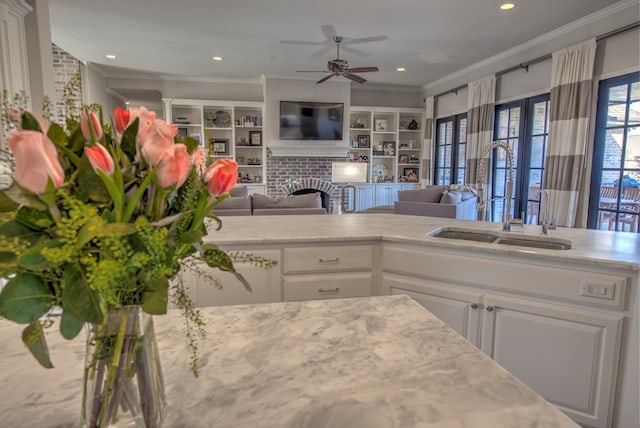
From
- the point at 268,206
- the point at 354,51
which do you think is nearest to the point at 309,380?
the point at 268,206

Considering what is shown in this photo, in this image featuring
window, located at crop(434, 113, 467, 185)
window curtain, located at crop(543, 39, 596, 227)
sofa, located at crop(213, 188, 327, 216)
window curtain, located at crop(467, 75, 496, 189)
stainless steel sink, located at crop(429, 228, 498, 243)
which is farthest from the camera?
window, located at crop(434, 113, 467, 185)

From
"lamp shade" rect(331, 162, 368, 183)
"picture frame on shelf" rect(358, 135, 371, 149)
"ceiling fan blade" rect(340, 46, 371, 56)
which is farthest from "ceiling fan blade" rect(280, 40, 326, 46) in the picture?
"picture frame on shelf" rect(358, 135, 371, 149)

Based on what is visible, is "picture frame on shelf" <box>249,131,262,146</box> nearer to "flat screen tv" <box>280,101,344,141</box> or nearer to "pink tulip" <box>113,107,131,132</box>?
"flat screen tv" <box>280,101,344,141</box>

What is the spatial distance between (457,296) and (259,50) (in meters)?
4.92

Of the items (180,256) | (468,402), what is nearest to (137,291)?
(180,256)

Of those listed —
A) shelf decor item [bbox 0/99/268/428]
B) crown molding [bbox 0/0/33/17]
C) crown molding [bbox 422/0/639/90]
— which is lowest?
shelf decor item [bbox 0/99/268/428]

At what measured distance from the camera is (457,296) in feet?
6.09

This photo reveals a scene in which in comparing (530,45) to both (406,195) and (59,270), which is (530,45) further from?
(59,270)

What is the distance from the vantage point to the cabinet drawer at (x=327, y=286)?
2014mm

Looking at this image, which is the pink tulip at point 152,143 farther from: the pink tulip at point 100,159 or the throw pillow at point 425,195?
the throw pillow at point 425,195

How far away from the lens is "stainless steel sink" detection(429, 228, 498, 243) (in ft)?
7.16

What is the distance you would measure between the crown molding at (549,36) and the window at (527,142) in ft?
2.30

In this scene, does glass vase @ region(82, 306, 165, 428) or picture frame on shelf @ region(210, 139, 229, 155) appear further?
picture frame on shelf @ region(210, 139, 229, 155)

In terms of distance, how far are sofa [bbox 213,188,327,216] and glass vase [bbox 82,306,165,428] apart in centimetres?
298
